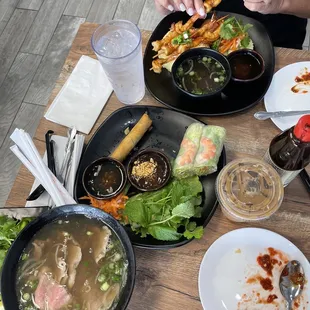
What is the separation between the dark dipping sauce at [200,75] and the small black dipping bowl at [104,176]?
16.9 inches

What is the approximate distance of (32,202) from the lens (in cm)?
136

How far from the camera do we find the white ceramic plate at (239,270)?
1.13 metres

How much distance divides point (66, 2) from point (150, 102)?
2172 mm

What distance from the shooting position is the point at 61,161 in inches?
56.1

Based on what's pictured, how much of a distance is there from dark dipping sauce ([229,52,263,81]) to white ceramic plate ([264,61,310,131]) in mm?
81

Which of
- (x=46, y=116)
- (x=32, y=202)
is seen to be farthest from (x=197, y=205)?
(x=46, y=116)

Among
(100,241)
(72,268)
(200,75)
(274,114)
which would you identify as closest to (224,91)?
(200,75)

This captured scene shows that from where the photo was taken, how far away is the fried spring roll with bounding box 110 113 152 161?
1423 millimetres

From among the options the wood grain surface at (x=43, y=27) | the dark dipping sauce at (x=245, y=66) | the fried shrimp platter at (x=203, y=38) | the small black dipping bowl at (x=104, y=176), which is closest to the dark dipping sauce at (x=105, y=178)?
the small black dipping bowl at (x=104, y=176)

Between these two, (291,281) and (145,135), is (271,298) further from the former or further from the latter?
(145,135)

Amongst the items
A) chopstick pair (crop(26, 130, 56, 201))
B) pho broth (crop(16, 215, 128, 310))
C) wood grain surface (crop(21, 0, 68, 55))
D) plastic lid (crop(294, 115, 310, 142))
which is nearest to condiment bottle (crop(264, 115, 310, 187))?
plastic lid (crop(294, 115, 310, 142))

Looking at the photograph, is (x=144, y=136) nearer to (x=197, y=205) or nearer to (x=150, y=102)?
(x=150, y=102)

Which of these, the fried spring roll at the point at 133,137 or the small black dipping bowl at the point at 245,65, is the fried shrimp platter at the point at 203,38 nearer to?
the small black dipping bowl at the point at 245,65

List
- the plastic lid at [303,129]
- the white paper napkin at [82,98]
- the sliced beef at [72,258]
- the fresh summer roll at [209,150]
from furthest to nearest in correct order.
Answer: the white paper napkin at [82,98], the fresh summer roll at [209,150], the sliced beef at [72,258], the plastic lid at [303,129]
